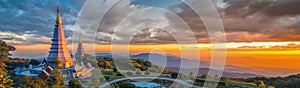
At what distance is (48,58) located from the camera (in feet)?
79.4

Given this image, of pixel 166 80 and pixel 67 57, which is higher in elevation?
pixel 67 57

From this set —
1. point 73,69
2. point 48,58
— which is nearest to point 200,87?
point 73,69

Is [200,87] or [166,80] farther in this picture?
[166,80]

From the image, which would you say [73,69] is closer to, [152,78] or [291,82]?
[152,78]

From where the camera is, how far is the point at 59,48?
80.9ft

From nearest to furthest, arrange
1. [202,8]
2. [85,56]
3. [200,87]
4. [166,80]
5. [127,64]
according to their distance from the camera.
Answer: [202,8] → [200,87] → [166,80] → [127,64] → [85,56]

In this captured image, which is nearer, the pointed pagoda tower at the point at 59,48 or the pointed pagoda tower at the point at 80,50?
the pointed pagoda tower at the point at 59,48

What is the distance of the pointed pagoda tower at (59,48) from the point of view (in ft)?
79.5

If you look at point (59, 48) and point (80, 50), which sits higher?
point (59, 48)

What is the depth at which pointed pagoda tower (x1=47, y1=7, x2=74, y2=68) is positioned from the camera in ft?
79.5

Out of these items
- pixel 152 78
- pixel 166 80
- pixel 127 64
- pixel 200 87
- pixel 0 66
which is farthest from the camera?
pixel 127 64

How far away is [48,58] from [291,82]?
67.9 ft

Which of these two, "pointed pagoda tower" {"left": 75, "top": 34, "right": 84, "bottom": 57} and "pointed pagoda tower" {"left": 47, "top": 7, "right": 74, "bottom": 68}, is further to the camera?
"pointed pagoda tower" {"left": 75, "top": 34, "right": 84, "bottom": 57}

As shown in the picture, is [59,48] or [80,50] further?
[80,50]
